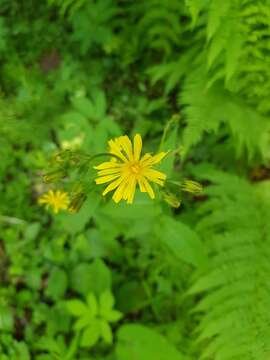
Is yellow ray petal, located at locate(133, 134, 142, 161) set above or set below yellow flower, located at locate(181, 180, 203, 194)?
above

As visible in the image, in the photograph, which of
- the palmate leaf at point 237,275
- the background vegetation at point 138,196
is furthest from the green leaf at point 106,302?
the palmate leaf at point 237,275

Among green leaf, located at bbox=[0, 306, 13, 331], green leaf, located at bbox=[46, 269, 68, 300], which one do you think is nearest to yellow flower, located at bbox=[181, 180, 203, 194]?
green leaf, located at bbox=[46, 269, 68, 300]

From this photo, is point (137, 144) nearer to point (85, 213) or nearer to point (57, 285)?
point (85, 213)

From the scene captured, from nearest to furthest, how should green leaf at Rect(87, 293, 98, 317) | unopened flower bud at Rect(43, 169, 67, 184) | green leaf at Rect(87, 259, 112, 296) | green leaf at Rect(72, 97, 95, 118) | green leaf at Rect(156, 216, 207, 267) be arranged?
unopened flower bud at Rect(43, 169, 67, 184) → green leaf at Rect(156, 216, 207, 267) → green leaf at Rect(87, 293, 98, 317) → green leaf at Rect(87, 259, 112, 296) → green leaf at Rect(72, 97, 95, 118)

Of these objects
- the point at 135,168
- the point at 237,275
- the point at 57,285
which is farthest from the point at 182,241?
the point at 57,285

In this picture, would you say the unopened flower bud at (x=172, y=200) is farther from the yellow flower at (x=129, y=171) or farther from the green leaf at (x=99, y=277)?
the green leaf at (x=99, y=277)

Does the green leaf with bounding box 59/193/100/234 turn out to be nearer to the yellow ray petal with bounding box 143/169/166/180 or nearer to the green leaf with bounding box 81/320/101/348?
the yellow ray petal with bounding box 143/169/166/180

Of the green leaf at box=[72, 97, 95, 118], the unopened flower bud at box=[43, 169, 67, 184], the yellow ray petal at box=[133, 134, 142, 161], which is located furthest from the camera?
the green leaf at box=[72, 97, 95, 118]

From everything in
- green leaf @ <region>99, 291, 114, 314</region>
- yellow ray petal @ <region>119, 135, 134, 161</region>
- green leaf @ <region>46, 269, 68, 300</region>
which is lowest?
green leaf @ <region>99, 291, 114, 314</region>
